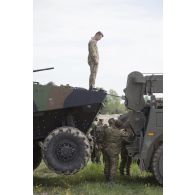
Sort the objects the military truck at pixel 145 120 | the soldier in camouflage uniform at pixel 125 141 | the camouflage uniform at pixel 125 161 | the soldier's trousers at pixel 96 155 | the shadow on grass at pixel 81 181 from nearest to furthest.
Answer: the military truck at pixel 145 120, the shadow on grass at pixel 81 181, the soldier in camouflage uniform at pixel 125 141, the camouflage uniform at pixel 125 161, the soldier's trousers at pixel 96 155

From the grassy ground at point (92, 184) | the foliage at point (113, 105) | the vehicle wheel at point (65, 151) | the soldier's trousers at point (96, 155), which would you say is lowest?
the grassy ground at point (92, 184)

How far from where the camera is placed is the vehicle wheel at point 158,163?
8477mm

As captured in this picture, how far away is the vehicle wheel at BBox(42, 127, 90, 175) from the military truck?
3.04ft

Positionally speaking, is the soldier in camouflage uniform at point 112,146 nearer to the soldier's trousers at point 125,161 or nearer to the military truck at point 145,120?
the military truck at point 145,120

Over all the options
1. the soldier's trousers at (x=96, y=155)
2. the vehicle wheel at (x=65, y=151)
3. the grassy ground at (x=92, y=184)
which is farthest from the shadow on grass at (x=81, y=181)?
the soldier's trousers at (x=96, y=155)

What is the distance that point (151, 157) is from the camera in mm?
8641

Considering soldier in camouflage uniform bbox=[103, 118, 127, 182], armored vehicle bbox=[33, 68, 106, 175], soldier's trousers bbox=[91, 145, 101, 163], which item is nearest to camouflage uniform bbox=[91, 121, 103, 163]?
soldier's trousers bbox=[91, 145, 101, 163]

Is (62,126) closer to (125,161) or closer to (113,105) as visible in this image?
(113,105)

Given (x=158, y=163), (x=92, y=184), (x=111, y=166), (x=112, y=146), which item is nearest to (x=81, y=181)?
(x=92, y=184)

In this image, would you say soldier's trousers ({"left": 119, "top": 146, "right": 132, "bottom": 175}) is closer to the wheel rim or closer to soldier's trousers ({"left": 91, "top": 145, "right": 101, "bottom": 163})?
soldier's trousers ({"left": 91, "top": 145, "right": 101, "bottom": 163})

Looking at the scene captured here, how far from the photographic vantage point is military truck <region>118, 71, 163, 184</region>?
8562 mm
